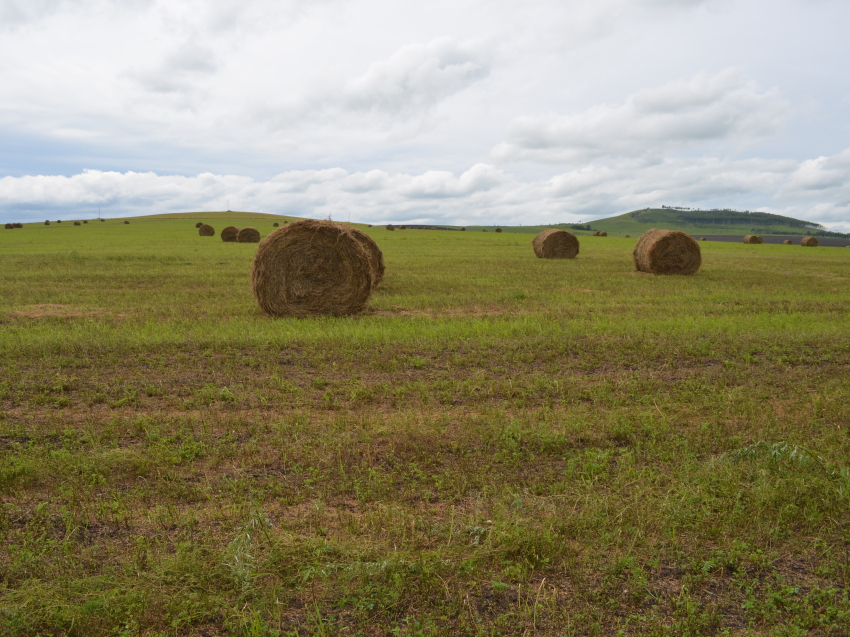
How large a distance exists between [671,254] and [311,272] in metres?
15.3

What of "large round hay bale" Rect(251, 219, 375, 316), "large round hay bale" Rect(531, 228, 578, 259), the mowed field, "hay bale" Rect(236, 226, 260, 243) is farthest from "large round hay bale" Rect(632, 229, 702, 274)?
"hay bale" Rect(236, 226, 260, 243)

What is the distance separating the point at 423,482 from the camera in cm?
515

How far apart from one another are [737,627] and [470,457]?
8.58 feet

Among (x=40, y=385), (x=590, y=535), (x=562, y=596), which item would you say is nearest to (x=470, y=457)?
(x=590, y=535)

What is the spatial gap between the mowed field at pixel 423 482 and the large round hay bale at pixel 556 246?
21.1 meters

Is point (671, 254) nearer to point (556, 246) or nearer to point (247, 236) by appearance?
point (556, 246)

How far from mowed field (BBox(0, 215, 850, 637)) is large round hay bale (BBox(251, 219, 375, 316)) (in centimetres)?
295

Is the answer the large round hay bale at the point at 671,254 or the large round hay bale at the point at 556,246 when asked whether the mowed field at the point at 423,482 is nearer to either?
the large round hay bale at the point at 671,254

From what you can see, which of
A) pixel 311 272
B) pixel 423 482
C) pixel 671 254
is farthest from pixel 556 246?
pixel 423 482

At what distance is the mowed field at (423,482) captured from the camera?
11.6ft

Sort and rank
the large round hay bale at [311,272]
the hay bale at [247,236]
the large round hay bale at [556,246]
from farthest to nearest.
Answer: the hay bale at [247,236], the large round hay bale at [556,246], the large round hay bale at [311,272]

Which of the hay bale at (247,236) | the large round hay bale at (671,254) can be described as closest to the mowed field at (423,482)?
the large round hay bale at (671,254)

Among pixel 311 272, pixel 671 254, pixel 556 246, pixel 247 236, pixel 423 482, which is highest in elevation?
pixel 247 236

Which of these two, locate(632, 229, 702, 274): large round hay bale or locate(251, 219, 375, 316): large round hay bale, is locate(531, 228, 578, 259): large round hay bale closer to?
locate(632, 229, 702, 274): large round hay bale
